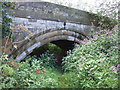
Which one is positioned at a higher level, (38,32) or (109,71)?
(38,32)

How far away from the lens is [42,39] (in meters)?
4.21

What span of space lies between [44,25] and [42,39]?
48cm

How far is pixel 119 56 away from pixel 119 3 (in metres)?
2.67

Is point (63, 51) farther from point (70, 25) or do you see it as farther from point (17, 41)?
point (17, 41)

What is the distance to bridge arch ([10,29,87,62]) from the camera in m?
3.63

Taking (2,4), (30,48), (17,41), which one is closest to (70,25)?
(30,48)

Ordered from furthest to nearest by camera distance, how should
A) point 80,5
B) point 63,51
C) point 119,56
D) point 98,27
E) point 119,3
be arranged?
point 80,5 < point 63,51 < point 98,27 < point 119,3 < point 119,56

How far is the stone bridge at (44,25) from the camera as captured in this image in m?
3.51

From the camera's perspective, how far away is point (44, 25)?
408cm

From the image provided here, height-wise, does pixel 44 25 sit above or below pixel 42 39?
above

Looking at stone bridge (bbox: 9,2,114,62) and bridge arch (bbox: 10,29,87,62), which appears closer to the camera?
stone bridge (bbox: 9,2,114,62)

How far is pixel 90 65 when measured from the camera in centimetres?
275

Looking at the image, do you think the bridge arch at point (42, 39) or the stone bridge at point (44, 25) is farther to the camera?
the bridge arch at point (42, 39)

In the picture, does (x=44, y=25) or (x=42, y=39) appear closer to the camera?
(x=44, y=25)
